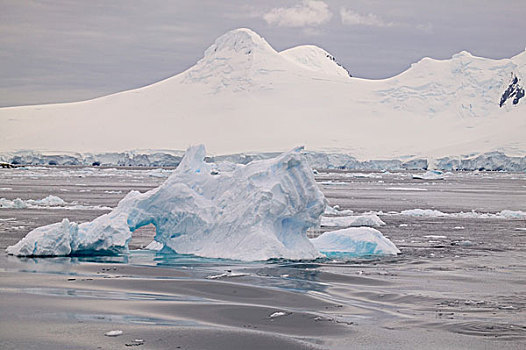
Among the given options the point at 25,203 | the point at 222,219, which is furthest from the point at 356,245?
the point at 25,203

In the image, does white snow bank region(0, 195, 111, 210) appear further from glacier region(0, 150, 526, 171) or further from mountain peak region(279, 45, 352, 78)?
mountain peak region(279, 45, 352, 78)

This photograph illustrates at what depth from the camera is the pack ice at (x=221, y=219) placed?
13.6 metres

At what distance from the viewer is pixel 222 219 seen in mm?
14203

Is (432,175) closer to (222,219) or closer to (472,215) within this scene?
(472,215)

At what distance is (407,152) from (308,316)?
3181 inches

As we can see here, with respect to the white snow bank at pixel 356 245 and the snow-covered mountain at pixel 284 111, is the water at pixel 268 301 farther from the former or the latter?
the snow-covered mountain at pixel 284 111

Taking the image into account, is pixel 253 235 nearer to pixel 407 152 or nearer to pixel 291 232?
pixel 291 232

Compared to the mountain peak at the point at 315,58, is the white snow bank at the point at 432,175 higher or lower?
lower

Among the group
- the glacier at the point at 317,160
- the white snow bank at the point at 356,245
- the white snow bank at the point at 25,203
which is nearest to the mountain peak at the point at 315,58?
the glacier at the point at 317,160

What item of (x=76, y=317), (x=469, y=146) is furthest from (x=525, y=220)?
(x=469, y=146)

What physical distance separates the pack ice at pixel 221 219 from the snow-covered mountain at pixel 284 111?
2702 inches

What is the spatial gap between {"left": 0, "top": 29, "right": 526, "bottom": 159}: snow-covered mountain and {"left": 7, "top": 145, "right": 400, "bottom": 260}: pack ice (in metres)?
68.6

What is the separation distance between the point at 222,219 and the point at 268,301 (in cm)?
461

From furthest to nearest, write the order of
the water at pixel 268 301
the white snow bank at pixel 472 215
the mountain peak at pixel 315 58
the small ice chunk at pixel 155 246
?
the mountain peak at pixel 315 58, the white snow bank at pixel 472 215, the small ice chunk at pixel 155 246, the water at pixel 268 301
